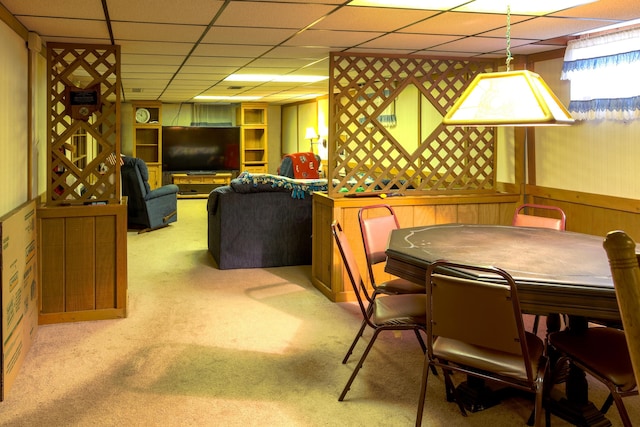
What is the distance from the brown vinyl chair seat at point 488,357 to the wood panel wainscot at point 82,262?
7.98 feet

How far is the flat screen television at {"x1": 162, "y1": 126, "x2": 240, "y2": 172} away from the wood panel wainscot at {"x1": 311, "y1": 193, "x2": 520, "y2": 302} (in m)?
7.31

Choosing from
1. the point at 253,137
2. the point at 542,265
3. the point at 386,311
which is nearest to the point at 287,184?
the point at 386,311

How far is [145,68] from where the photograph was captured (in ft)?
18.8

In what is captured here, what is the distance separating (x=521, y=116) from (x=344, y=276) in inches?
86.1

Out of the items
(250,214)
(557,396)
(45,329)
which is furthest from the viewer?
(250,214)

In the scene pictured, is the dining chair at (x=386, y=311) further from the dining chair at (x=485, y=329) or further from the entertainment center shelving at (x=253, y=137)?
the entertainment center shelving at (x=253, y=137)

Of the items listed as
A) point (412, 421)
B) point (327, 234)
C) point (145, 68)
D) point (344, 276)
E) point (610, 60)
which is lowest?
point (412, 421)

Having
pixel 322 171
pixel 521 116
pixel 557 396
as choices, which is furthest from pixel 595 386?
pixel 322 171

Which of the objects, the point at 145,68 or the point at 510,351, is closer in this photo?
the point at 510,351

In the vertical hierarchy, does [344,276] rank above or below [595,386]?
above

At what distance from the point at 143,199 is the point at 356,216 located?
3.65 meters

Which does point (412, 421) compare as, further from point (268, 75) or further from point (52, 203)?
point (268, 75)

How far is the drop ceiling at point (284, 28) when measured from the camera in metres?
3.05

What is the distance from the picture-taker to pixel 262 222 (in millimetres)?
5555
